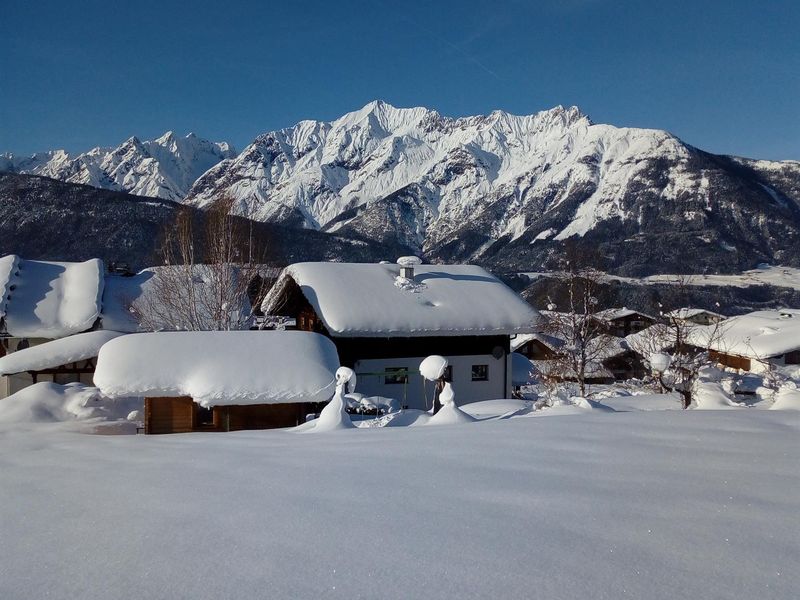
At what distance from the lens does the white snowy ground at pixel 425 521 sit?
8.78ft

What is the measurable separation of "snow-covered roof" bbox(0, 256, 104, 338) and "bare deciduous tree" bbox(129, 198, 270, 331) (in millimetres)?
2303

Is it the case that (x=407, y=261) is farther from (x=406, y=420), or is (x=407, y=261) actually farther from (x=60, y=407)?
(x=406, y=420)

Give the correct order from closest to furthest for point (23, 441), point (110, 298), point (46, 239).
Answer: point (23, 441) → point (110, 298) → point (46, 239)

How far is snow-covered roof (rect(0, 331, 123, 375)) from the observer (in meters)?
19.1

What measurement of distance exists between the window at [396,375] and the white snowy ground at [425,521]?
1385 centimetres

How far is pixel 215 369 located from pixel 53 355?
10.4m

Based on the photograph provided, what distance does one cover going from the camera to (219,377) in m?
12.5

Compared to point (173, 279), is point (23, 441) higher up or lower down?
lower down

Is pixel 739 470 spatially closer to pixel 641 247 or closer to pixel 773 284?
pixel 773 284

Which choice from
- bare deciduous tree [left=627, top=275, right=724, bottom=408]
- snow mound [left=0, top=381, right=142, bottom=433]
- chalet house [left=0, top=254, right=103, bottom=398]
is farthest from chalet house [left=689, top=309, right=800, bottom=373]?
chalet house [left=0, top=254, right=103, bottom=398]

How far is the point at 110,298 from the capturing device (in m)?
25.0

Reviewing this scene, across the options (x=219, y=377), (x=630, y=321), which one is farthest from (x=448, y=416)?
(x=630, y=321)

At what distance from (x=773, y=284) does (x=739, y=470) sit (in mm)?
134129

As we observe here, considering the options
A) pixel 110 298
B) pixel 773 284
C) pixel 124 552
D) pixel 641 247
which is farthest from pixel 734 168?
pixel 124 552
